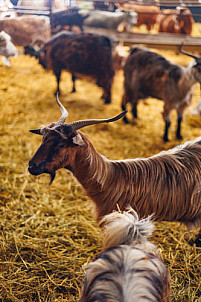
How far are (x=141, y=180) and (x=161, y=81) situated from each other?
2.62 m

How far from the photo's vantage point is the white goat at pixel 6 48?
2.76m

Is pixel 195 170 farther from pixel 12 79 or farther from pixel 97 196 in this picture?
pixel 12 79

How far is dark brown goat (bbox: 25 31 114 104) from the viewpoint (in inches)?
200

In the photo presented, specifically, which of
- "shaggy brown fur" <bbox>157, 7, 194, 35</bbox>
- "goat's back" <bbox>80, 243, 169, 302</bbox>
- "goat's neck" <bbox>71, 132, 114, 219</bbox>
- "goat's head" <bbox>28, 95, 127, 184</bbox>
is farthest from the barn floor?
"shaggy brown fur" <bbox>157, 7, 194, 35</bbox>

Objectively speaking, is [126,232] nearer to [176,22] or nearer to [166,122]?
[166,122]

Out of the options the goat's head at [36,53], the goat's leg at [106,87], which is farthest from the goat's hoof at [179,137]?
the goat's head at [36,53]

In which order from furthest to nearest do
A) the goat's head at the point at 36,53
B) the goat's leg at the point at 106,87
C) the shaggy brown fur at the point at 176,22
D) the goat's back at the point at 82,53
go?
the shaggy brown fur at the point at 176,22
the goat's leg at the point at 106,87
the goat's back at the point at 82,53
the goat's head at the point at 36,53

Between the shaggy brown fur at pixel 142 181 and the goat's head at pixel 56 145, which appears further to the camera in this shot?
the shaggy brown fur at pixel 142 181

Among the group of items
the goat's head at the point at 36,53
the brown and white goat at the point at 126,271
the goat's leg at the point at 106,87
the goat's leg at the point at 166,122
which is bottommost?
the goat's leg at the point at 166,122

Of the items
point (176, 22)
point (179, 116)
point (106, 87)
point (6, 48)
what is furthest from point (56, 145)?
point (176, 22)

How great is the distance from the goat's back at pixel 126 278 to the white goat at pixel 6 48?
228cm

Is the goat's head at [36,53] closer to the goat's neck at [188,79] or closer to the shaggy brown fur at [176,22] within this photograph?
the goat's neck at [188,79]

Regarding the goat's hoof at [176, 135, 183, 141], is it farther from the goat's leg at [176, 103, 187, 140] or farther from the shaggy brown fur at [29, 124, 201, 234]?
the shaggy brown fur at [29, 124, 201, 234]

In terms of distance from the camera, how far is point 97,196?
90.5 inches
